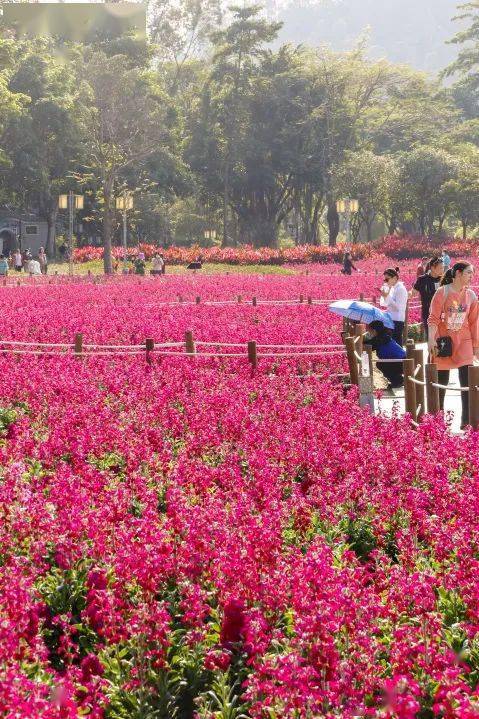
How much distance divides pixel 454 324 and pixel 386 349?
407cm

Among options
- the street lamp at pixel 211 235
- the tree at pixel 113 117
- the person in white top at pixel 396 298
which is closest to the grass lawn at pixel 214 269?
the tree at pixel 113 117

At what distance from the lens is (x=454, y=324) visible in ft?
32.9

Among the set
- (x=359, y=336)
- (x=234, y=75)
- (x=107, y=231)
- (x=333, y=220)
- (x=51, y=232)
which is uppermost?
(x=234, y=75)

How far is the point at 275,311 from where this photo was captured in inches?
830

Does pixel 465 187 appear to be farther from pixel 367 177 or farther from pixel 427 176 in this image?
pixel 367 177

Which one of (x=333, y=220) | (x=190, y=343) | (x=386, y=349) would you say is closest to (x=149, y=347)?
(x=190, y=343)

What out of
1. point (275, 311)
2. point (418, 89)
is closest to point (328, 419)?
point (275, 311)

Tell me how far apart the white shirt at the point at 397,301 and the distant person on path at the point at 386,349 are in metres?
0.61

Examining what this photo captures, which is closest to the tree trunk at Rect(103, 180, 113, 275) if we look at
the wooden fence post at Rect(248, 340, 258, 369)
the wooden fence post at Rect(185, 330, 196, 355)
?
the wooden fence post at Rect(185, 330, 196, 355)

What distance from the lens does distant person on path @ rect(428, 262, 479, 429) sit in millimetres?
10008

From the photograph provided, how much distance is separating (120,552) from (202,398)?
5448 mm

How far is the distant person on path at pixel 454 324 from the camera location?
1001 centimetres

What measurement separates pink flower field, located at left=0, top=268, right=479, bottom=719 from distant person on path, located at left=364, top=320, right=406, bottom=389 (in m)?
2.62

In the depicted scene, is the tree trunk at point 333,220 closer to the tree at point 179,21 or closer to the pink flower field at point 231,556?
the tree at point 179,21
